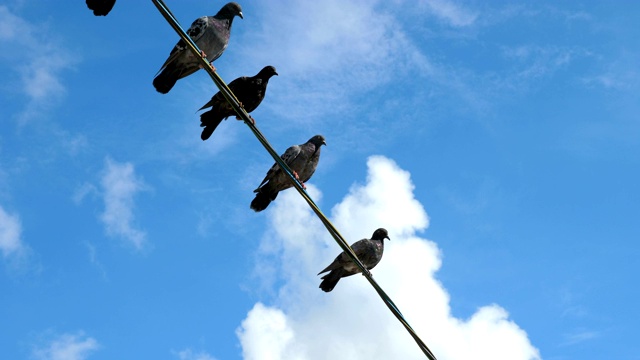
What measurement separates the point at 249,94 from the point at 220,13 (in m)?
1.02

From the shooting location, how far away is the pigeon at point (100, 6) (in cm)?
661

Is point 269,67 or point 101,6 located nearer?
point 101,6

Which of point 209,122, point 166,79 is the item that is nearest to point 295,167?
point 209,122

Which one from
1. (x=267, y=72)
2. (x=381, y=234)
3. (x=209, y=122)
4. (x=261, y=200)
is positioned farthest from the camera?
(x=381, y=234)

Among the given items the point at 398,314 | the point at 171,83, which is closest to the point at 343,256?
the point at 171,83

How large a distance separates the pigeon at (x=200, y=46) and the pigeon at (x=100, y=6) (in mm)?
1829

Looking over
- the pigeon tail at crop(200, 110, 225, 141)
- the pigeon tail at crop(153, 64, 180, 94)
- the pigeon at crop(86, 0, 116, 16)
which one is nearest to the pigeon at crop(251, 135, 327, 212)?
the pigeon tail at crop(200, 110, 225, 141)

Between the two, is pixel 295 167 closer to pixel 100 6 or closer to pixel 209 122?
pixel 209 122

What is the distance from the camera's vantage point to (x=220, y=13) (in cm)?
1005

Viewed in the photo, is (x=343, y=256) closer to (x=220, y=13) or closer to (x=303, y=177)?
(x=303, y=177)

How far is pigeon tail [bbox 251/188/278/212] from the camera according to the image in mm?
9930

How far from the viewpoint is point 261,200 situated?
10016 mm

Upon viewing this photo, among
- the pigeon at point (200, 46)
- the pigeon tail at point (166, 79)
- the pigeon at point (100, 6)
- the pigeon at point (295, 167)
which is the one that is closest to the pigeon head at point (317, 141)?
the pigeon at point (295, 167)

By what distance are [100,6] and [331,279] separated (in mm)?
4944
